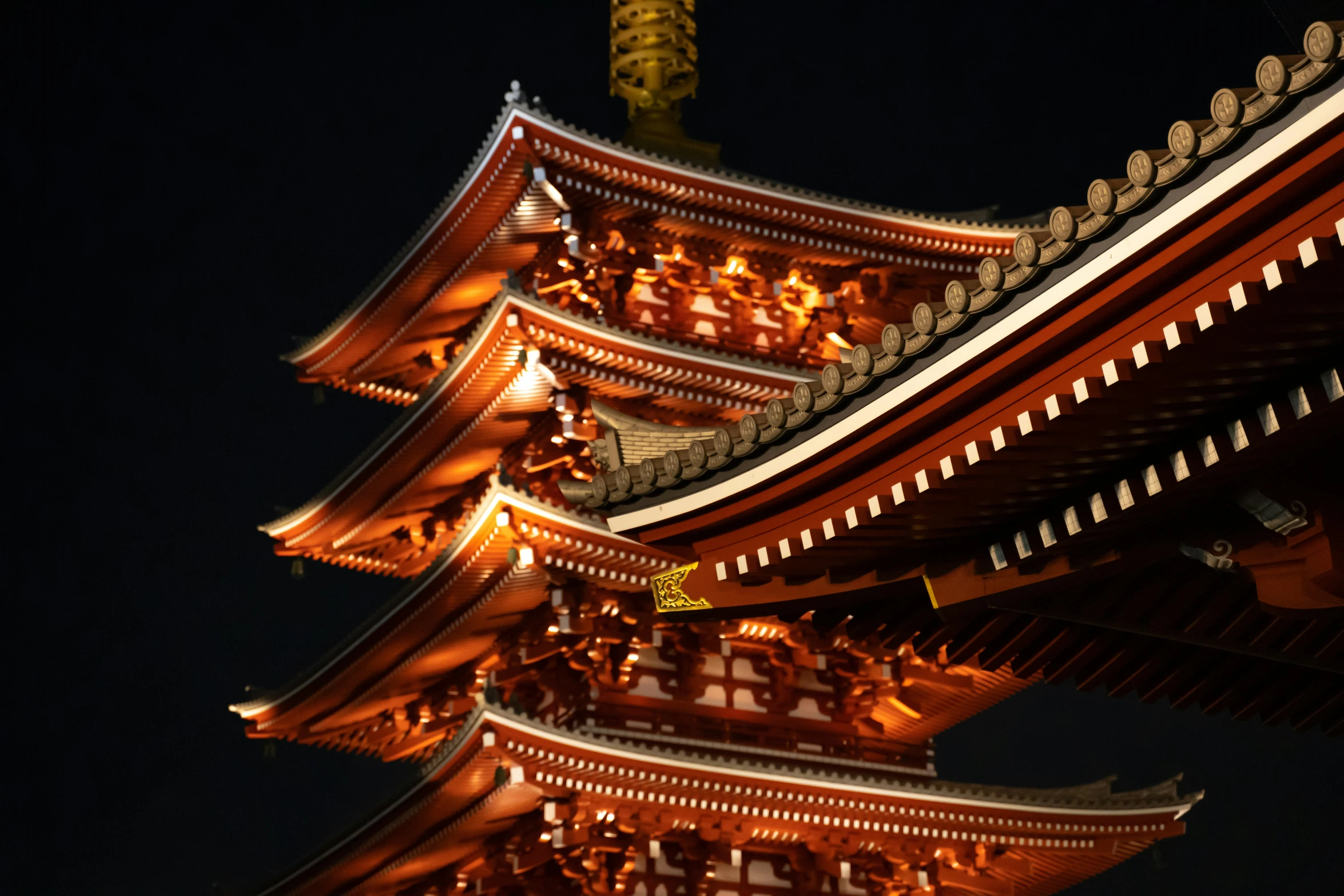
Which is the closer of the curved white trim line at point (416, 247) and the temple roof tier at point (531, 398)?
the temple roof tier at point (531, 398)

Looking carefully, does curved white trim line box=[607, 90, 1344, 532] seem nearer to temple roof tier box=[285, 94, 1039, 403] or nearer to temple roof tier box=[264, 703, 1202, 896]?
temple roof tier box=[264, 703, 1202, 896]

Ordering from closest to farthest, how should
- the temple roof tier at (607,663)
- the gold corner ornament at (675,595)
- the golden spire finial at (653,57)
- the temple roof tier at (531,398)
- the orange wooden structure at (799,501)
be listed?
1. the orange wooden structure at (799,501)
2. the gold corner ornament at (675,595)
3. the temple roof tier at (607,663)
4. the temple roof tier at (531,398)
5. the golden spire finial at (653,57)

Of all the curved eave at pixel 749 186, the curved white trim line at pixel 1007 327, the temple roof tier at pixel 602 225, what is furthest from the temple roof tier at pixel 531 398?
the curved white trim line at pixel 1007 327

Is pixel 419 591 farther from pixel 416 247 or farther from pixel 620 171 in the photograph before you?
pixel 620 171

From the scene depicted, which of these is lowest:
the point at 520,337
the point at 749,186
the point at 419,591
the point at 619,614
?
the point at 619,614

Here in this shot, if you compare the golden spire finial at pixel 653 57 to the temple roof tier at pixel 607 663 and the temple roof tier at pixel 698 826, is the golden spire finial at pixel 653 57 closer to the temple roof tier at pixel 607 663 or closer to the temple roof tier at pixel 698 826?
the temple roof tier at pixel 607 663

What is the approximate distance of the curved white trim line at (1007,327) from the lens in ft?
17.4

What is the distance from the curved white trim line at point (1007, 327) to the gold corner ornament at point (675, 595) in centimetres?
34

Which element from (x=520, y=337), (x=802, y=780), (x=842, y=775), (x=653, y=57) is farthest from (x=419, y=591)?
(x=653, y=57)

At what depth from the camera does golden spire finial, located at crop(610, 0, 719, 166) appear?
21266 mm

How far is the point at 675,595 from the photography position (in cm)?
837

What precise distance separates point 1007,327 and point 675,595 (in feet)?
9.03

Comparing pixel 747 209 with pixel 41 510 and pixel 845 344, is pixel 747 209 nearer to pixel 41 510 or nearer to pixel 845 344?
pixel 845 344

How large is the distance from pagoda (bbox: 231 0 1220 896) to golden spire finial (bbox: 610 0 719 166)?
0.05 meters
